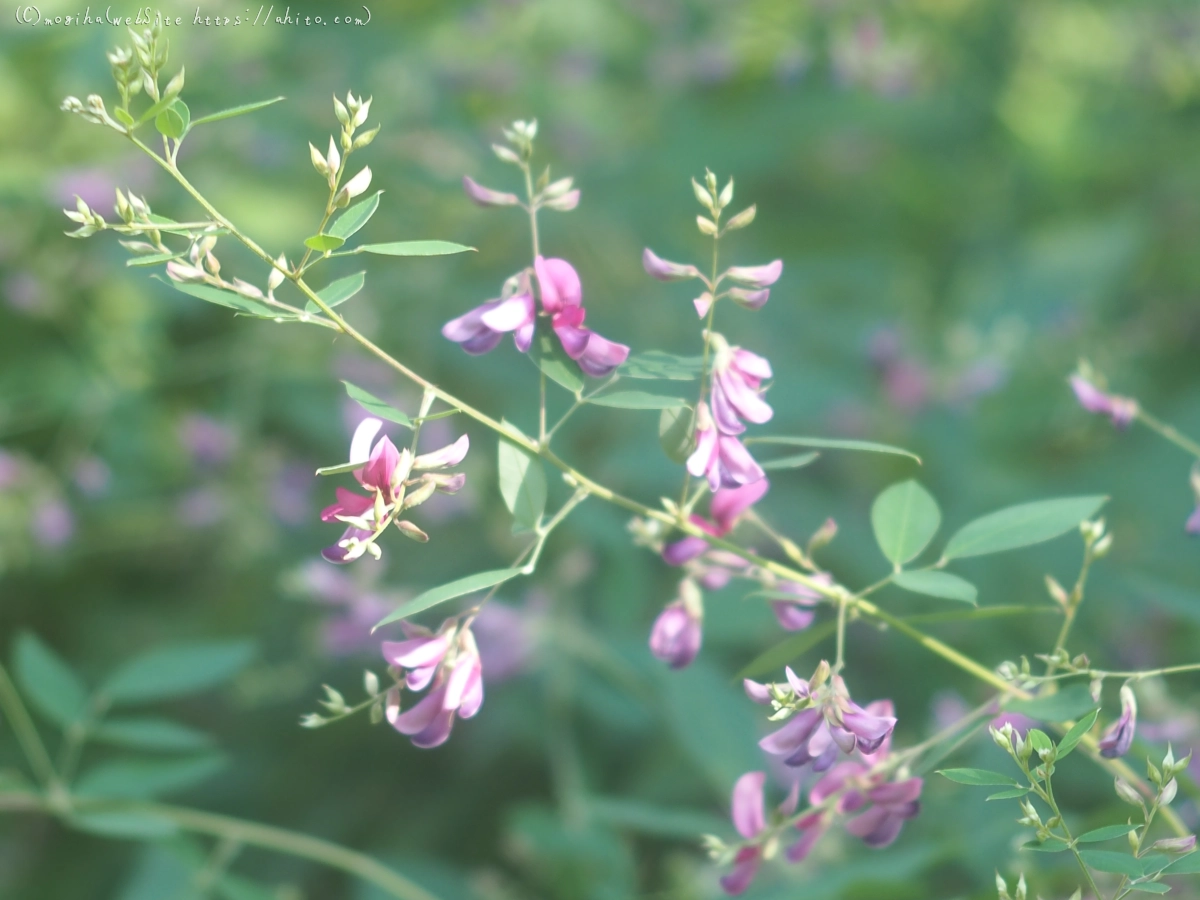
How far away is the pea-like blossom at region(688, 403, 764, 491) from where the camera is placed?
80cm

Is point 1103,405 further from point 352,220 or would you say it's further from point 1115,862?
point 352,220

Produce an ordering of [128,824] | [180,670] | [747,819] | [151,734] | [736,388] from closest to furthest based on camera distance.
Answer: [736,388] < [747,819] < [128,824] < [151,734] < [180,670]

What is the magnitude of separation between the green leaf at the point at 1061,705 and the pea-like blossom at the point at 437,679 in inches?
16.5

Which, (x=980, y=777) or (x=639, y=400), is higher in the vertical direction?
(x=639, y=400)

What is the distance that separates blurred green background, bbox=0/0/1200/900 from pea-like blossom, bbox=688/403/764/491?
803 mm

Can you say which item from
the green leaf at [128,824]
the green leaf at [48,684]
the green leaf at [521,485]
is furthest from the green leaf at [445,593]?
the green leaf at [48,684]

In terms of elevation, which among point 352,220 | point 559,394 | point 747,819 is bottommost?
point 559,394

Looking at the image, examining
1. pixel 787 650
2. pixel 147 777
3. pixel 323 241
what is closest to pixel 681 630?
pixel 787 650

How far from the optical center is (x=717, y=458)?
0.82 metres

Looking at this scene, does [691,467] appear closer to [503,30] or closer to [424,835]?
[424,835]

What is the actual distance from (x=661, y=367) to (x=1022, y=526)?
33cm

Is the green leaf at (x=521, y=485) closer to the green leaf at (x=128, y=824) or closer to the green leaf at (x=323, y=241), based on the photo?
the green leaf at (x=323, y=241)

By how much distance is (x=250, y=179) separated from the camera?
2895mm

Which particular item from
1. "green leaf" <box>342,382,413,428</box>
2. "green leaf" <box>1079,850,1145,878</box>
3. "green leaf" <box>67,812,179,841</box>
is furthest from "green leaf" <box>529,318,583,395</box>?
"green leaf" <box>67,812,179,841</box>
